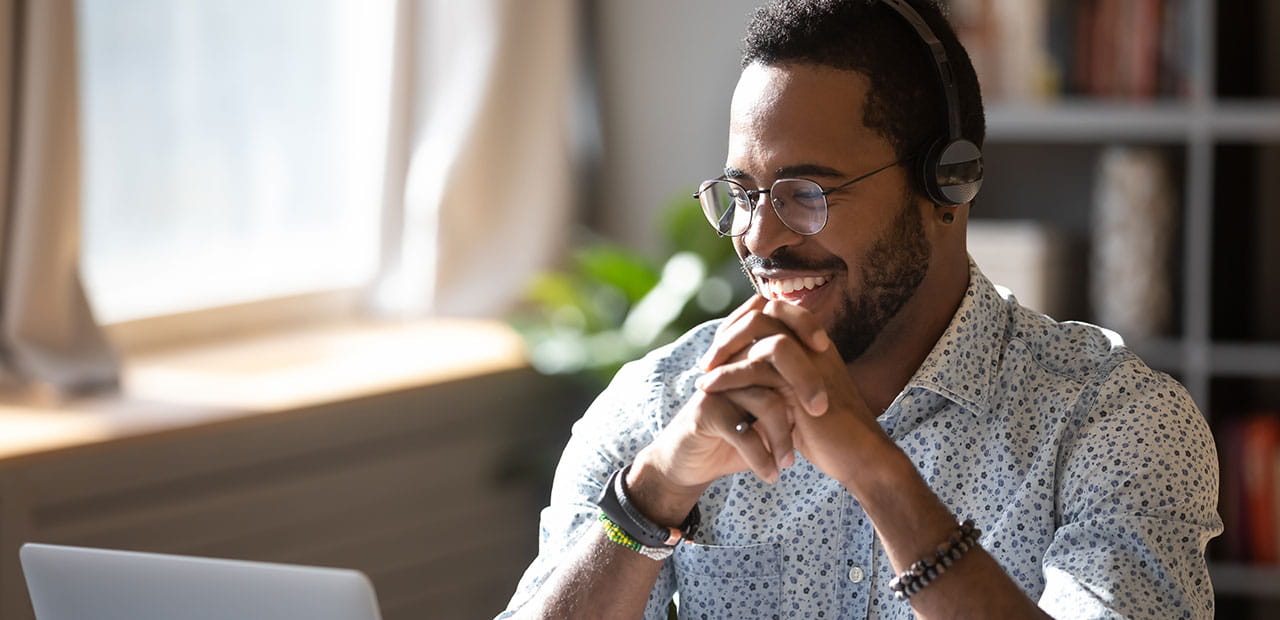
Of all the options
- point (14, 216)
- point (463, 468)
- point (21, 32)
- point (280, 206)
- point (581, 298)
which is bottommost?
point (463, 468)

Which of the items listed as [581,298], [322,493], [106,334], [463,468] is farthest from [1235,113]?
[106,334]

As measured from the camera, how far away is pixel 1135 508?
1.27m

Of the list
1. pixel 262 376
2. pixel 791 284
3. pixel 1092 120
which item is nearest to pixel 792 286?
pixel 791 284

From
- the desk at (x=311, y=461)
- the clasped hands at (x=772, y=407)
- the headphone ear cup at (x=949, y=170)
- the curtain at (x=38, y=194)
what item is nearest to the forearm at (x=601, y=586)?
the clasped hands at (x=772, y=407)

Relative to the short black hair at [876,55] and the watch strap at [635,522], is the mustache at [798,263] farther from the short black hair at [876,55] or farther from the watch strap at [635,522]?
the watch strap at [635,522]

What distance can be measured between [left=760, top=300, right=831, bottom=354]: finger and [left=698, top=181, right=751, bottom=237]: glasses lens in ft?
0.48

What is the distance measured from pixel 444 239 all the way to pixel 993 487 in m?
2.00

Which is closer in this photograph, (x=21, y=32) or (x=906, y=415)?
(x=906, y=415)

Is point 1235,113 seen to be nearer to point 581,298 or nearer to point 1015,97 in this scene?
point 1015,97

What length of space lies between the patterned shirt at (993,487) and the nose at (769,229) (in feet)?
0.60

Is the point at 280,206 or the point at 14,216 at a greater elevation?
the point at 14,216

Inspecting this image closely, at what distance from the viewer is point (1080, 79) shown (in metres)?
2.98

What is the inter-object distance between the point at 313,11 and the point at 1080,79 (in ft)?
5.34

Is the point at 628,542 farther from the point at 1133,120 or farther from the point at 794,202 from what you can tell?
the point at 1133,120
